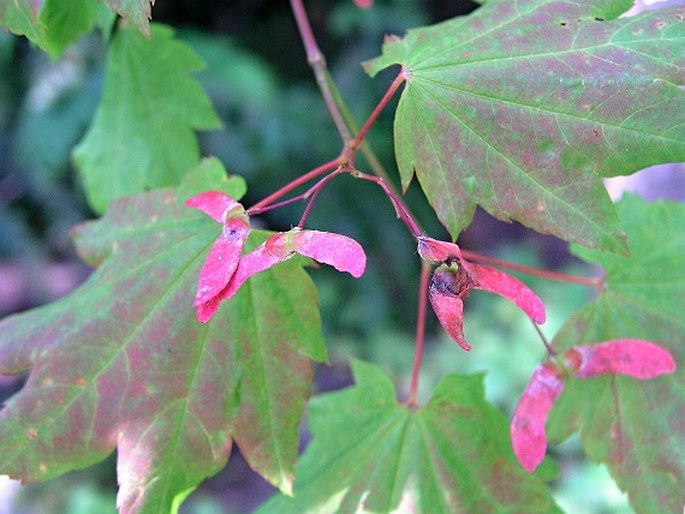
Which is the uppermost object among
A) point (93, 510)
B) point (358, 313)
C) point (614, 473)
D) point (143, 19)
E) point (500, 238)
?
point (143, 19)

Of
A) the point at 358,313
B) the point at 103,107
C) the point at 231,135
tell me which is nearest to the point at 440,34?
the point at 103,107

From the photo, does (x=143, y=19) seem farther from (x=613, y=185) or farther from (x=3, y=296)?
(x=613, y=185)

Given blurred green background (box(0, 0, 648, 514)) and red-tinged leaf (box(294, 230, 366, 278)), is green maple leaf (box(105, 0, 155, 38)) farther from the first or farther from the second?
blurred green background (box(0, 0, 648, 514))

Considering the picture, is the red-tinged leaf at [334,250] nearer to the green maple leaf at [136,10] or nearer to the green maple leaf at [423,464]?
the green maple leaf at [136,10]

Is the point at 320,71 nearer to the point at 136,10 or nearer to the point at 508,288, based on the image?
the point at 136,10

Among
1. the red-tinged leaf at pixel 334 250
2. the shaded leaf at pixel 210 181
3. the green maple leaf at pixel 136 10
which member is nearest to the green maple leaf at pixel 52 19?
the green maple leaf at pixel 136 10

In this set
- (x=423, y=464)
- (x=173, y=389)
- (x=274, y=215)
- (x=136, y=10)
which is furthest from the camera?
(x=274, y=215)

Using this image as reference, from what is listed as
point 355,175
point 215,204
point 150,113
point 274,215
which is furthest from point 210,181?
point 274,215
